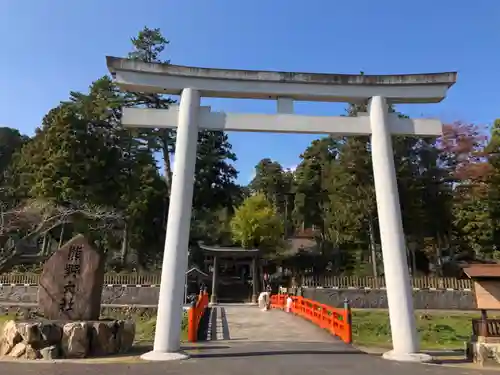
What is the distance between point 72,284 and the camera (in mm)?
9352

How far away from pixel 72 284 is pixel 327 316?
8.01 m

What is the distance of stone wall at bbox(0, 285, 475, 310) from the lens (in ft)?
92.0

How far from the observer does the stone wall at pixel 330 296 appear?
2805 cm

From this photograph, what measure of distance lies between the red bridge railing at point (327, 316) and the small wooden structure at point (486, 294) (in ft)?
10.4

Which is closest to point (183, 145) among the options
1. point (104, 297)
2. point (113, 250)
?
point (104, 297)

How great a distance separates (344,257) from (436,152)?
505 inches

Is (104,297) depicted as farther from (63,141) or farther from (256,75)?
(256,75)

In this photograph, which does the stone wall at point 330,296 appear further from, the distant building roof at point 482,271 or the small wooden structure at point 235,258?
the distant building roof at point 482,271

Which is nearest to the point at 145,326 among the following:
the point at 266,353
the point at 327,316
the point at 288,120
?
the point at 327,316

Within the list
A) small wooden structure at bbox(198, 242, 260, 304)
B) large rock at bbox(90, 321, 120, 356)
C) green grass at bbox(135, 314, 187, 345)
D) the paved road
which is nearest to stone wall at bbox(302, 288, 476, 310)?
small wooden structure at bbox(198, 242, 260, 304)

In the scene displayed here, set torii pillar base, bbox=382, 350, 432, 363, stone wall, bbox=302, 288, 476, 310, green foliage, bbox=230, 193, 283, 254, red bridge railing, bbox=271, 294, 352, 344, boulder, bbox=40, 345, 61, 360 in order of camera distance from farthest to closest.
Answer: green foliage, bbox=230, 193, 283, 254 < stone wall, bbox=302, 288, 476, 310 < red bridge railing, bbox=271, 294, 352, 344 < boulder, bbox=40, 345, 61, 360 < torii pillar base, bbox=382, 350, 432, 363

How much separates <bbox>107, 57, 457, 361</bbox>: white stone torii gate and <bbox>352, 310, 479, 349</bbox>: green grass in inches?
316

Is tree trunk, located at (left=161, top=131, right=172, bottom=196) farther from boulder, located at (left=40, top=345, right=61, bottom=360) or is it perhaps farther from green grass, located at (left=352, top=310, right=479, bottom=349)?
boulder, located at (left=40, top=345, right=61, bottom=360)

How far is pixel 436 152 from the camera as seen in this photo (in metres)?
33.9
